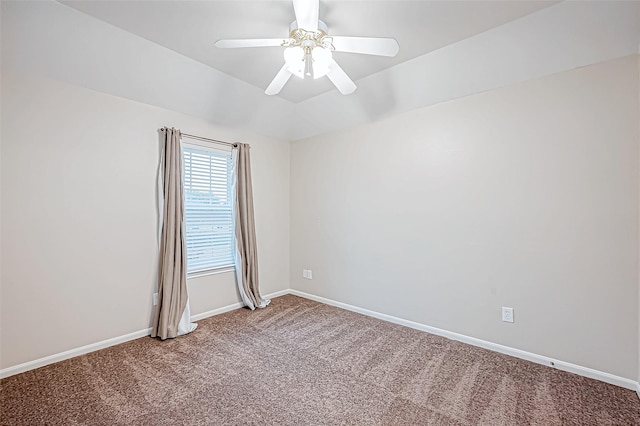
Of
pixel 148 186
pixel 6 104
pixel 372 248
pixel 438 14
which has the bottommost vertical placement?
pixel 372 248

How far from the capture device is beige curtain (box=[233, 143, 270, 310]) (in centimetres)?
372

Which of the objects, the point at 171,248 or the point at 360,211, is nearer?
the point at 171,248

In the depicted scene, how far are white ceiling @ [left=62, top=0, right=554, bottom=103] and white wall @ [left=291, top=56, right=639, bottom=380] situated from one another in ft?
2.20

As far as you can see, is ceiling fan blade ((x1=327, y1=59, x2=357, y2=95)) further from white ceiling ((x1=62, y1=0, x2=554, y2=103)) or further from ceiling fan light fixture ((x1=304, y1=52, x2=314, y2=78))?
white ceiling ((x1=62, y1=0, x2=554, y2=103))

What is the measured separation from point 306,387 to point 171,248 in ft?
6.17

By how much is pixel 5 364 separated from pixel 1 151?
5.12 feet

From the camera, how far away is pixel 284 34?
8.07 feet

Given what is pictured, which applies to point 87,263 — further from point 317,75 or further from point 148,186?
point 317,75

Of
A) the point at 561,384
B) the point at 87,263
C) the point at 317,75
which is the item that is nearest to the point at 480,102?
the point at 317,75

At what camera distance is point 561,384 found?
2.13 m

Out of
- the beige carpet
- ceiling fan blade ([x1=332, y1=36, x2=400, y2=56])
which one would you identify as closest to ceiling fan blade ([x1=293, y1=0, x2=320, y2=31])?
ceiling fan blade ([x1=332, y1=36, x2=400, y2=56])

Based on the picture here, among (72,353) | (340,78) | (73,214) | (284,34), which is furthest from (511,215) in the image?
(72,353)

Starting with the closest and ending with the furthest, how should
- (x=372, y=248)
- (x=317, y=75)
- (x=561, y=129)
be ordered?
(x=317, y=75), (x=561, y=129), (x=372, y=248)

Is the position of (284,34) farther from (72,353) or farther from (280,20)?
(72,353)
